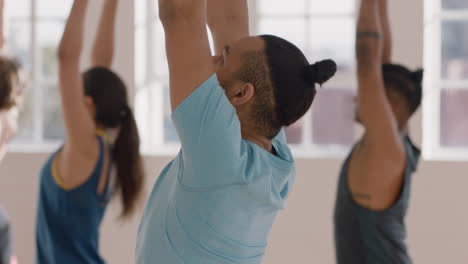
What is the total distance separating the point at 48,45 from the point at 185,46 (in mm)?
4116

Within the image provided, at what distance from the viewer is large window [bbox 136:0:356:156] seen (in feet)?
14.6

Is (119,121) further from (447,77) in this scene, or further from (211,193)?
(447,77)

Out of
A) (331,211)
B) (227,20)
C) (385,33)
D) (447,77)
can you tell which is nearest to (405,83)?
(385,33)

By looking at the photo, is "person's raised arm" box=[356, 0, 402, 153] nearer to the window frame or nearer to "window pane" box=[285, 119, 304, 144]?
"window pane" box=[285, 119, 304, 144]

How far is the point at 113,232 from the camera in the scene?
429 centimetres

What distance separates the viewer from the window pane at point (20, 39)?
4.95 metres

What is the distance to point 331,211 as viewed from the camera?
13.3 feet

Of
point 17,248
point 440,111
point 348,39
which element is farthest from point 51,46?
point 440,111

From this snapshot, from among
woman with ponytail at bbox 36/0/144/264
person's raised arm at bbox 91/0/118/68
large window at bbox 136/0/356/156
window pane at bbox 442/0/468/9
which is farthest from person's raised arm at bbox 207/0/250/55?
window pane at bbox 442/0/468/9

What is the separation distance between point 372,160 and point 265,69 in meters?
0.92

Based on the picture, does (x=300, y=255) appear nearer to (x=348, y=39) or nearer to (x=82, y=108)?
(x=348, y=39)

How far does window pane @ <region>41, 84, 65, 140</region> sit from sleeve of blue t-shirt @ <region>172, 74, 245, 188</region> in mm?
3988

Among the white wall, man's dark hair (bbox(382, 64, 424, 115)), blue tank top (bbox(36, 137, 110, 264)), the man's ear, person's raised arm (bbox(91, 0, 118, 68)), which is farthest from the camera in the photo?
the white wall

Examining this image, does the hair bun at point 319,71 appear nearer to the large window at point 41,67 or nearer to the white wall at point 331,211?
the white wall at point 331,211
